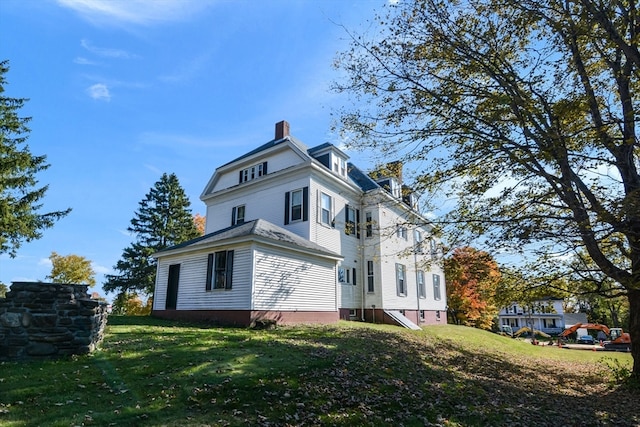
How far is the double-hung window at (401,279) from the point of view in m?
22.1

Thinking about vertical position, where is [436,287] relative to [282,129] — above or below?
below

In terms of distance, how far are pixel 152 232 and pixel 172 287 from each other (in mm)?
23933

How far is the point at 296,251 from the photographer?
14883mm

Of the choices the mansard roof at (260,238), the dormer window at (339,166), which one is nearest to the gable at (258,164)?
the dormer window at (339,166)

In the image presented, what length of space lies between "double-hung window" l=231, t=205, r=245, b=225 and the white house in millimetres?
60

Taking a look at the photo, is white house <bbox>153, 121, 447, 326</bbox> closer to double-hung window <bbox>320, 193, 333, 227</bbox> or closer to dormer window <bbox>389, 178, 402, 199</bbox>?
double-hung window <bbox>320, 193, 333, 227</bbox>

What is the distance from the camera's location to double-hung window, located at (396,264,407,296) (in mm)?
22141

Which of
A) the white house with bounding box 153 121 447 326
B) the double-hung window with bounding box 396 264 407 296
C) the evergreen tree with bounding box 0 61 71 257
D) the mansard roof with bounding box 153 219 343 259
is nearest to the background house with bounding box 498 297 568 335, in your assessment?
the double-hung window with bounding box 396 264 407 296

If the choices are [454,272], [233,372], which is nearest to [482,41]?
[454,272]

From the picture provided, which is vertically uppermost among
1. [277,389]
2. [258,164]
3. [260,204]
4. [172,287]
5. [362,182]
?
[258,164]

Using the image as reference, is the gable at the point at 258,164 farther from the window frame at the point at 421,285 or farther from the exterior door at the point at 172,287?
the window frame at the point at 421,285

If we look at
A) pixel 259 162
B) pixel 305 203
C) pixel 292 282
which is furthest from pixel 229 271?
pixel 259 162

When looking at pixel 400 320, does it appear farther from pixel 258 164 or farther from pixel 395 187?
pixel 258 164

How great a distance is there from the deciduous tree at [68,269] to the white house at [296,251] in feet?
83.3
